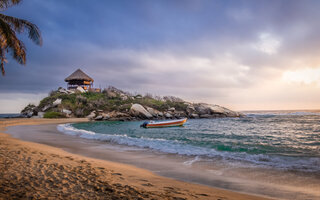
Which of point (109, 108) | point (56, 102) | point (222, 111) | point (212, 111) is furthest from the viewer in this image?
point (222, 111)

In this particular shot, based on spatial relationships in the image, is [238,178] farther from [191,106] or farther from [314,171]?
[191,106]

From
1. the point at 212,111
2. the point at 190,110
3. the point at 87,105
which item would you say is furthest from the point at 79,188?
the point at 212,111

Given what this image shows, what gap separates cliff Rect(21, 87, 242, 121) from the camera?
154ft

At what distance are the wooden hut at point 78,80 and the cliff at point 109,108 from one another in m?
3.31

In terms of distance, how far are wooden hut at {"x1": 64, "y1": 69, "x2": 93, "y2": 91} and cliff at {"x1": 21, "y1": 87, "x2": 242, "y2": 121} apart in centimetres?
331

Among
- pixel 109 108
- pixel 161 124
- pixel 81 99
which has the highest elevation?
pixel 81 99

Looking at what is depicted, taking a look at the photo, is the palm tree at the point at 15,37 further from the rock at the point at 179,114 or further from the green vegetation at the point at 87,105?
the rock at the point at 179,114

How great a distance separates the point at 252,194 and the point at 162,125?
24441mm

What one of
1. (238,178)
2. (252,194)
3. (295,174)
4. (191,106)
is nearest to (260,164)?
(295,174)

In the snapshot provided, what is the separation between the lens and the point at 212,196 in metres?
3.90

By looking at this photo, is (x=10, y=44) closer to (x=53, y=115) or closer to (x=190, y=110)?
(x=53, y=115)

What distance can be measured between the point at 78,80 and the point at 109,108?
67.5 feet

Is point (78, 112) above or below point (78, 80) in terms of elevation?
below

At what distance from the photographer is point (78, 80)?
63094mm
